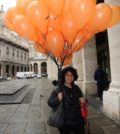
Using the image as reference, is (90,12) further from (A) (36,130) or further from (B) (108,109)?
(B) (108,109)

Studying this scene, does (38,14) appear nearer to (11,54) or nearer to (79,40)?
(79,40)

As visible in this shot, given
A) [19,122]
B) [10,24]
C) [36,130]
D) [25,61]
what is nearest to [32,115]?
[19,122]

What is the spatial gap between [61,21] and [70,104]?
160cm

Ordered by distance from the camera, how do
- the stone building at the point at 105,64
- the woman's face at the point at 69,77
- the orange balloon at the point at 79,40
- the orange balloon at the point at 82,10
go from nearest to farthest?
the woman's face at the point at 69,77 < the orange balloon at the point at 82,10 < the orange balloon at the point at 79,40 < the stone building at the point at 105,64

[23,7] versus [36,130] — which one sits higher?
[23,7]

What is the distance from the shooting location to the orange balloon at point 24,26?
4.60m

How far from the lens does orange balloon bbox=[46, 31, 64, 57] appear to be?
14.8 ft

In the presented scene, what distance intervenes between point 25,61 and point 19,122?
95613 mm

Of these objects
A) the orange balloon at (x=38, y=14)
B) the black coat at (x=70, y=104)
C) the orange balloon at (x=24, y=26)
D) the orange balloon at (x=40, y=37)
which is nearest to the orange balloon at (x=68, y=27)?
the orange balloon at (x=38, y=14)

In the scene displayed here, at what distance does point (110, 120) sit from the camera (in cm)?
705

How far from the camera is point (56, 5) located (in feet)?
14.3

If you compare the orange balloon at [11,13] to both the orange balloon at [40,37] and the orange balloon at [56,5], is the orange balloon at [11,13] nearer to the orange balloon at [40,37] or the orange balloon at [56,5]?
the orange balloon at [40,37]

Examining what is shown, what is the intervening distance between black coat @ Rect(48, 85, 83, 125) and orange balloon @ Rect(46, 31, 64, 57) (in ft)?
3.34

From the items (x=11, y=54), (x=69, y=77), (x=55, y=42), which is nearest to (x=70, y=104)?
(x=69, y=77)
